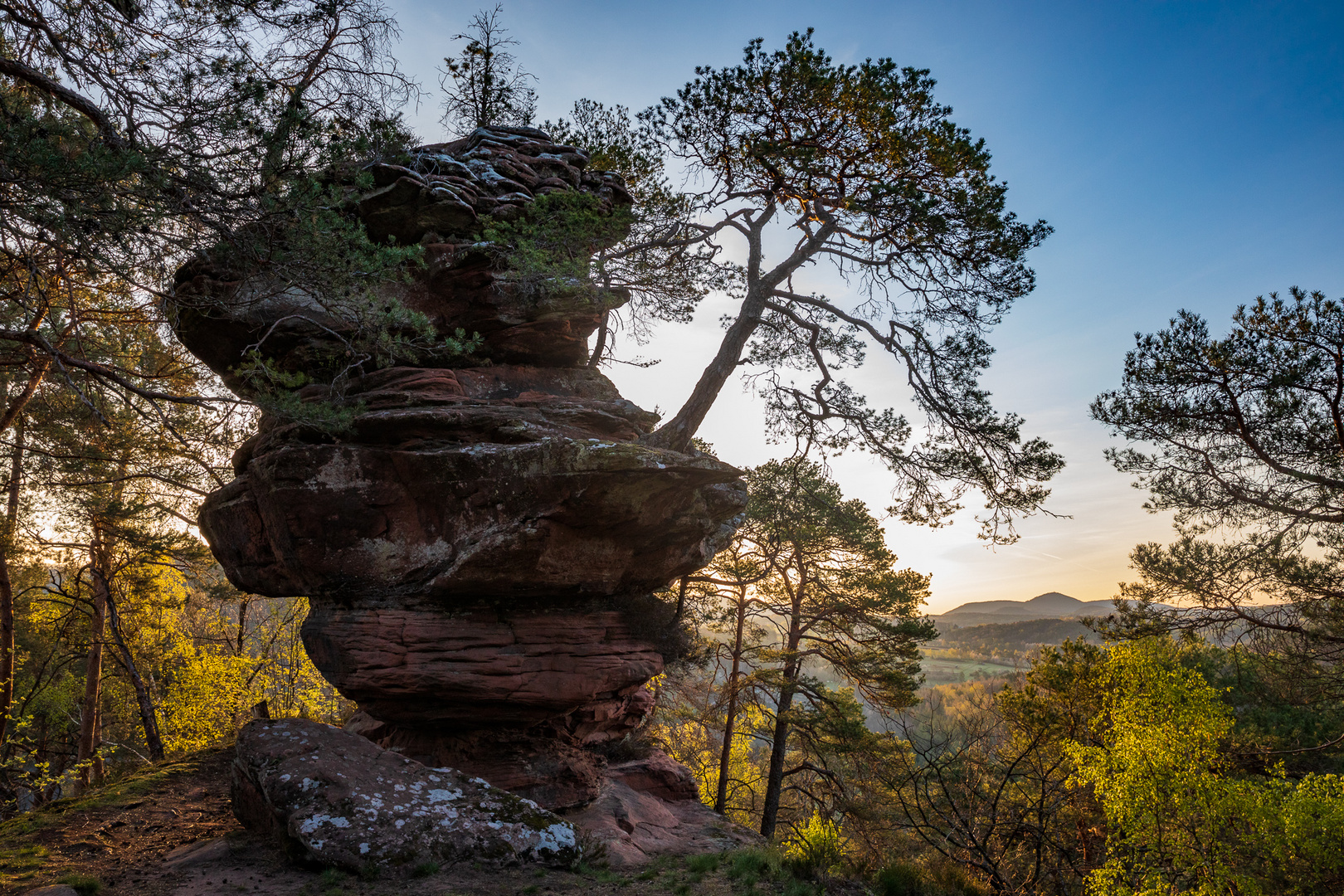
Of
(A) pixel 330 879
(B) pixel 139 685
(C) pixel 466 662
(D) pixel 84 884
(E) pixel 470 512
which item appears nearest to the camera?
(D) pixel 84 884

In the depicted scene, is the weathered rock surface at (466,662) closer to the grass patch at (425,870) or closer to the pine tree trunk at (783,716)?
the grass patch at (425,870)

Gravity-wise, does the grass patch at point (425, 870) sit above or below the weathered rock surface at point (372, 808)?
below

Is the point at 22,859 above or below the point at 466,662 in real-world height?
below

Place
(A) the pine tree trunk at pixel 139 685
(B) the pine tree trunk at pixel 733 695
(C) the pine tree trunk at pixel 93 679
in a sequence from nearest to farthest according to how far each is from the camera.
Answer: (A) the pine tree trunk at pixel 139 685 < (C) the pine tree trunk at pixel 93 679 < (B) the pine tree trunk at pixel 733 695

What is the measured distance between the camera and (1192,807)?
35.6ft

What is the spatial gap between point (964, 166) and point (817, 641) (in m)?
10.9

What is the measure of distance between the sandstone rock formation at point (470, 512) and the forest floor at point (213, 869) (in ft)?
7.34

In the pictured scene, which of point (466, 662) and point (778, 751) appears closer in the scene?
point (466, 662)

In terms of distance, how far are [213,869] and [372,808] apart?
1.75 meters

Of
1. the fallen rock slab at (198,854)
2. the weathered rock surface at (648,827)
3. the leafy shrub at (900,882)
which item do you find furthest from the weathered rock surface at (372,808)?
the leafy shrub at (900,882)

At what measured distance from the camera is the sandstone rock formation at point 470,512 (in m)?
8.42

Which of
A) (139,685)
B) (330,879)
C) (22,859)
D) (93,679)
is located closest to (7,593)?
(93,679)

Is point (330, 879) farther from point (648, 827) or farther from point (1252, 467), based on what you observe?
point (1252, 467)

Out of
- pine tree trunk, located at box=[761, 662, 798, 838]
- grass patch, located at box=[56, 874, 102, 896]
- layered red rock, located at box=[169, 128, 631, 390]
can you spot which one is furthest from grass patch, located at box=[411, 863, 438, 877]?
pine tree trunk, located at box=[761, 662, 798, 838]
